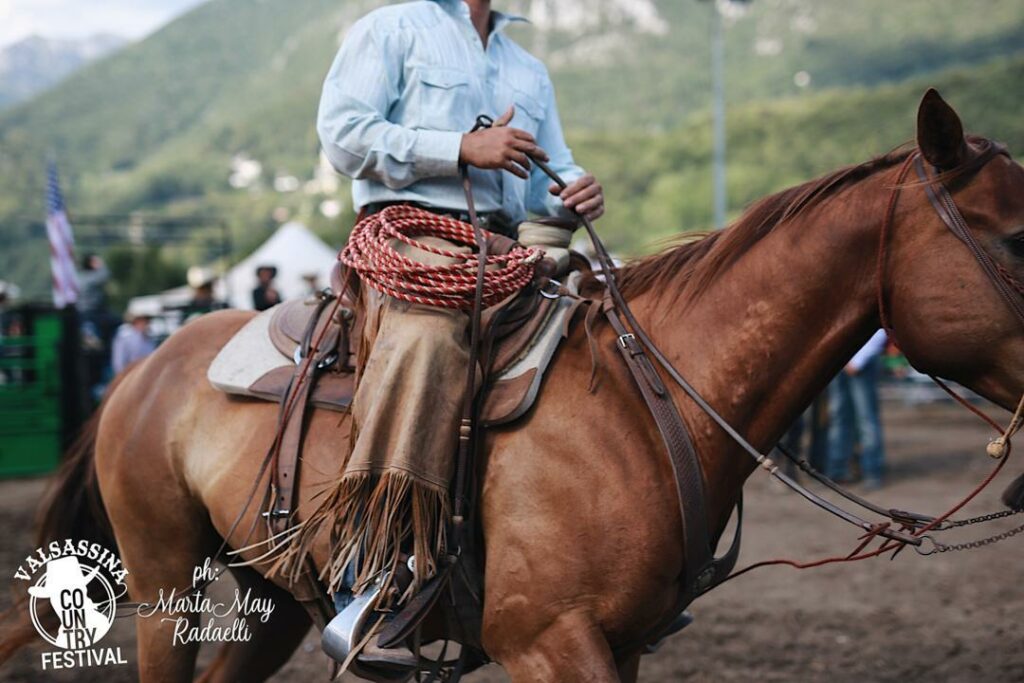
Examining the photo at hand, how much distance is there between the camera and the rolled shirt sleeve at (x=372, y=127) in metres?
2.97

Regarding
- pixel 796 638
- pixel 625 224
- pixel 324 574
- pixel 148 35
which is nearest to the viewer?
pixel 324 574

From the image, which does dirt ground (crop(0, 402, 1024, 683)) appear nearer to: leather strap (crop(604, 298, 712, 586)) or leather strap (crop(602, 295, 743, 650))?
leather strap (crop(602, 295, 743, 650))

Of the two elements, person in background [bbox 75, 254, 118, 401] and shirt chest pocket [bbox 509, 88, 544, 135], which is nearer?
shirt chest pocket [bbox 509, 88, 544, 135]

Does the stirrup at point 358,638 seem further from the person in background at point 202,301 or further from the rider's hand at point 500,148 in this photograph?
the person in background at point 202,301

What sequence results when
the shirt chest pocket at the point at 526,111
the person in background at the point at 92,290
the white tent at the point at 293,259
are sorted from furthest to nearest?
1. the white tent at the point at 293,259
2. the person in background at the point at 92,290
3. the shirt chest pocket at the point at 526,111

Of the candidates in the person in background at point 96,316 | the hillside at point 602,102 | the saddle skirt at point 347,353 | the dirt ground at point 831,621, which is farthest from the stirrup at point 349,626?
the hillside at point 602,102

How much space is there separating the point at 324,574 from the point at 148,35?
199 m

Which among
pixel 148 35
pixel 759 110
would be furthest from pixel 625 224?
pixel 148 35

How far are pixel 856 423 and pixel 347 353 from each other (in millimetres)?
9226

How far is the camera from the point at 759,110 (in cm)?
8344

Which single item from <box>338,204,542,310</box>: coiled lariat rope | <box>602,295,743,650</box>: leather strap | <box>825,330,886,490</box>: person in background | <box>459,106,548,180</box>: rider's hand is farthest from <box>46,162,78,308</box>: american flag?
<box>602,295,743,650</box>: leather strap

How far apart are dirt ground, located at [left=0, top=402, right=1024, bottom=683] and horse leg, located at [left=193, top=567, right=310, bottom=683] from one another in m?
1.35

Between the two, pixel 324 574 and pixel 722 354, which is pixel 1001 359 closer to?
pixel 722 354

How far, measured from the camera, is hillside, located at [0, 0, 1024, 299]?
234 feet
